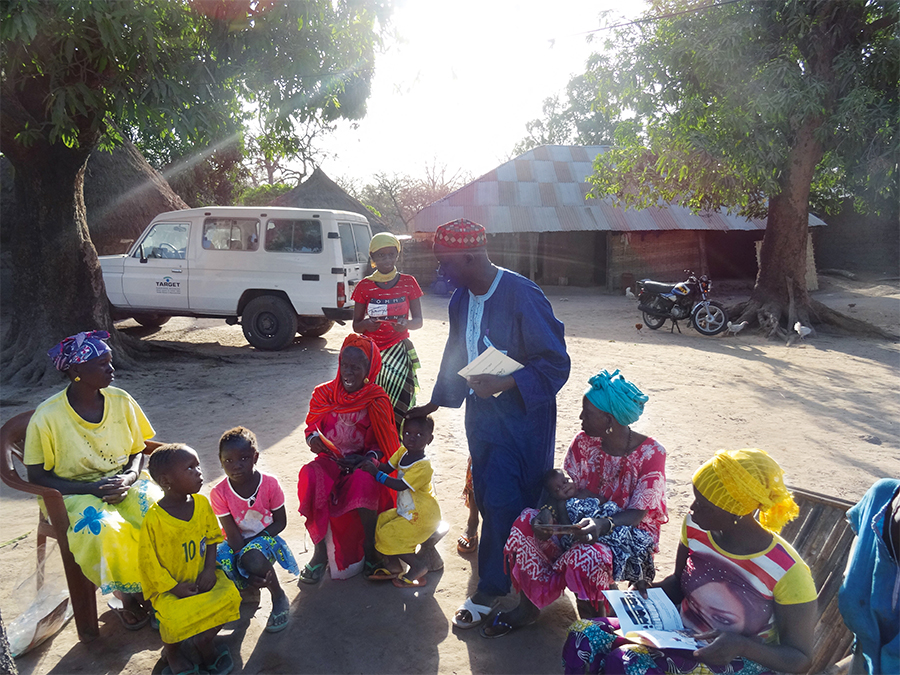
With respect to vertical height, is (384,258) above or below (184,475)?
above

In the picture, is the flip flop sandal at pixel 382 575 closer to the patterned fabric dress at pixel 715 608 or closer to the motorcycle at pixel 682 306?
the patterned fabric dress at pixel 715 608

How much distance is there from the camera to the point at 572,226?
17.2 metres

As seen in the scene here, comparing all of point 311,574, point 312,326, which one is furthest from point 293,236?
point 311,574

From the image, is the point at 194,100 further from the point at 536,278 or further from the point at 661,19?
the point at 536,278

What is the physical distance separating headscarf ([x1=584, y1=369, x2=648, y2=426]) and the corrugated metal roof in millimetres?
14752

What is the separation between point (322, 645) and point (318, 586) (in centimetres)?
50

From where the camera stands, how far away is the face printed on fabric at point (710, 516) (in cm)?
196

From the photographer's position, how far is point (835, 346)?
32.3 ft

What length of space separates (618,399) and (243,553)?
183 centimetres

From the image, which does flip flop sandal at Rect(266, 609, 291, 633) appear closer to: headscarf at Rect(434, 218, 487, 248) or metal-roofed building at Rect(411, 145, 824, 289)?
headscarf at Rect(434, 218, 487, 248)

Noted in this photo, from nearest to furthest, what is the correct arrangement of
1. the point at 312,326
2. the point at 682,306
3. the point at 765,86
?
1. the point at 765,86
2. the point at 312,326
3. the point at 682,306

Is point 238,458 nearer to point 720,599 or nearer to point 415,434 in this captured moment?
point 415,434

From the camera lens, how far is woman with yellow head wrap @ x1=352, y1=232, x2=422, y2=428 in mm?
3988

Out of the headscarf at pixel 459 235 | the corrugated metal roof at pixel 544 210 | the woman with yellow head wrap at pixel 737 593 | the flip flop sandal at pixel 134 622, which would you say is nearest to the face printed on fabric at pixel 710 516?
the woman with yellow head wrap at pixel 737 593
